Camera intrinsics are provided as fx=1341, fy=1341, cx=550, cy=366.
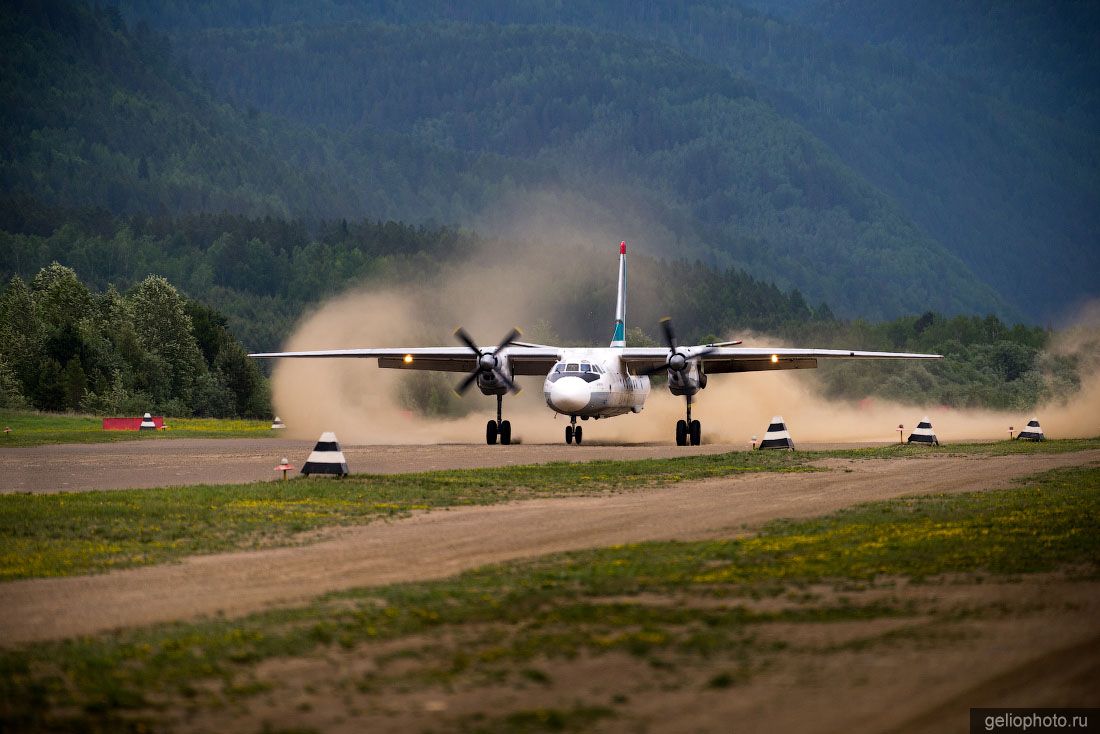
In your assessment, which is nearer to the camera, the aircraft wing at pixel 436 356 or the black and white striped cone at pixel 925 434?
the black and white striped cone at pixel 925 434

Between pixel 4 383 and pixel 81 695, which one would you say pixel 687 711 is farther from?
pixel 4 383

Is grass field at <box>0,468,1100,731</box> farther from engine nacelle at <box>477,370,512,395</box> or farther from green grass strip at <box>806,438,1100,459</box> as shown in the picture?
engine nacelle at <box>477,370,512,395</box>

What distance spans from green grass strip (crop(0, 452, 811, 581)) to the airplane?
14.6 m

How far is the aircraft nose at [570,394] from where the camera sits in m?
42.9

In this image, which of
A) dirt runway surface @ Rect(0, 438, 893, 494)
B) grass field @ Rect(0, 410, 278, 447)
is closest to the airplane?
dirt runway surface @ Rect(0, 438, 893, 494)

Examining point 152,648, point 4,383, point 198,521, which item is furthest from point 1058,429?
point 4,383

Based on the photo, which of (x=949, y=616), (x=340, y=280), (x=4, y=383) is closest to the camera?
(x=949, y=616)

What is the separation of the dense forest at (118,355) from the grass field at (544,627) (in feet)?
229

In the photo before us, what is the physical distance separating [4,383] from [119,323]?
1693 cm

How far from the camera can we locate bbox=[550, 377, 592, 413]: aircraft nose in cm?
4288

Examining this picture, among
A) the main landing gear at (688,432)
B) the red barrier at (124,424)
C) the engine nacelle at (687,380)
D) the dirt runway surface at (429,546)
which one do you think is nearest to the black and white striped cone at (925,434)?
the main landing gear at (688,432)

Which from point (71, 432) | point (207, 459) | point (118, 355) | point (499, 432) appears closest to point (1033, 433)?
point (499, 432)

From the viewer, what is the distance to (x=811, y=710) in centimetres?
766

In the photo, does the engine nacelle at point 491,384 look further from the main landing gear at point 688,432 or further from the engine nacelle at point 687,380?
the main landing gear at point 688,432
